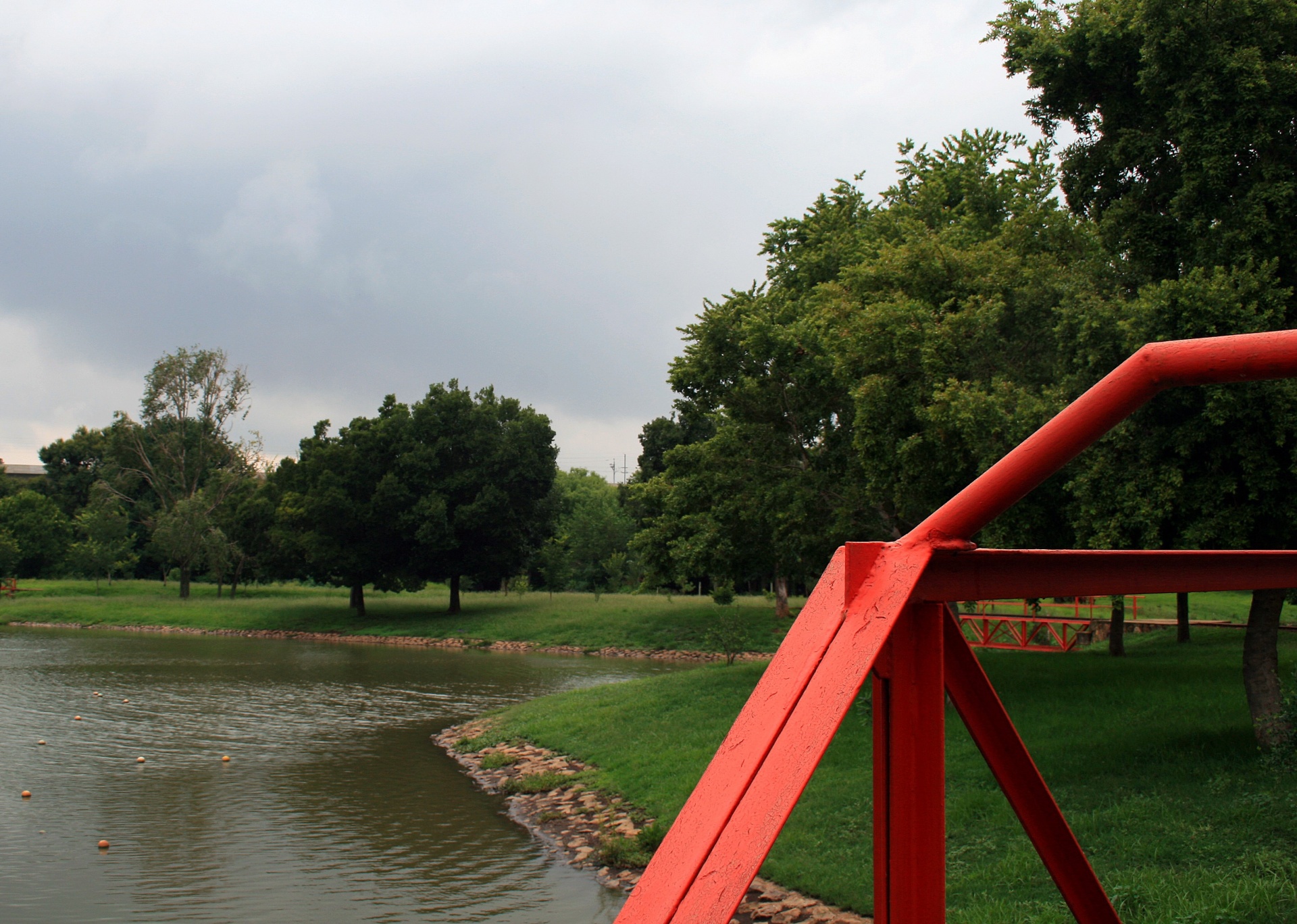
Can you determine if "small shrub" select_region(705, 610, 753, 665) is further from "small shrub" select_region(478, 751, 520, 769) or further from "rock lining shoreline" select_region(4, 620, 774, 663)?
"small shrub" select_region(478, 751, 520, 769)

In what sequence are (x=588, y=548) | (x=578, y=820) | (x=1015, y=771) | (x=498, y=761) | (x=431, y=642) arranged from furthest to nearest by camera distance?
(x=588, y=548) → (x=431, y=642) → (x=498, y=761) → (x=578, y=820) → (x=1015, y=771)

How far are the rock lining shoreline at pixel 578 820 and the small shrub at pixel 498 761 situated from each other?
0.03 m

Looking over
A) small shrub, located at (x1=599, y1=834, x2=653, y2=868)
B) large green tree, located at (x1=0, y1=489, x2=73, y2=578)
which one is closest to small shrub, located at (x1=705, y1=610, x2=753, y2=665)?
small shrub, located at (x1=599, y1=834, x2=653, y2=868)

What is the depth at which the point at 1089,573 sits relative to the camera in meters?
2.78

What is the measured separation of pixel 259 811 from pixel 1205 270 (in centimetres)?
1501

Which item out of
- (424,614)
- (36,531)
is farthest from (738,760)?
(36,531)

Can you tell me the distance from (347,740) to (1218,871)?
17.4 m

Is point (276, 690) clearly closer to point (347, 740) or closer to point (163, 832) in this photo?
point (347, 740)

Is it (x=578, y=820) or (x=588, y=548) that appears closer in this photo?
(x=578, y=820)

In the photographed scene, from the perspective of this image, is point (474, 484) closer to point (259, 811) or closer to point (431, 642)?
point (431, 642)

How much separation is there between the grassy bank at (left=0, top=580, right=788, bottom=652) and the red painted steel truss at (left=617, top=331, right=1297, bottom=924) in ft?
113

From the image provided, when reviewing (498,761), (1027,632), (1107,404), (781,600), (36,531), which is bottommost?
(498,761)

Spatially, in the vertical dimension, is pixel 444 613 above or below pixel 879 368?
below

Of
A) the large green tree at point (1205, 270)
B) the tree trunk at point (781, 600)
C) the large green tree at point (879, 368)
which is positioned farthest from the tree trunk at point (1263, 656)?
the tree trunk at point (781, 600)
